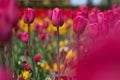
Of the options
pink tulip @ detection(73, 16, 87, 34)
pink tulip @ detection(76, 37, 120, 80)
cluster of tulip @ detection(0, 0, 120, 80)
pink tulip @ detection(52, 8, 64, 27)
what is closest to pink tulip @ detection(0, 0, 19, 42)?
cluster of tulip @ detection(0, 0, 120, 80)

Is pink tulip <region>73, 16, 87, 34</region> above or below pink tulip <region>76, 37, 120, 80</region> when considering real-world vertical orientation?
below

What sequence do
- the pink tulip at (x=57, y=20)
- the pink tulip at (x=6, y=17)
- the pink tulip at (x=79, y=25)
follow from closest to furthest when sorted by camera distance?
the pink tulip at (x=6, y=17) < the pink tulip at (x=79, y=25) < the pink tulip at (x=57, y=20)

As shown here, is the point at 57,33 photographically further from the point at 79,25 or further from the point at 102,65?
the point at 102,65

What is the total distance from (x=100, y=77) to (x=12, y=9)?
1.81 feet

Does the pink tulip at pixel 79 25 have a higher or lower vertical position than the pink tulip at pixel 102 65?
lower

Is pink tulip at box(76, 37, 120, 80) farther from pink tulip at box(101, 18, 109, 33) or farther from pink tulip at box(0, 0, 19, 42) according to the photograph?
pink tulip at box(101, 18, 109, 33)

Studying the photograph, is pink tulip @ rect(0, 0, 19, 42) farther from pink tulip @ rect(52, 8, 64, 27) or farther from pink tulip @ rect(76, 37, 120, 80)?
pink tulip @ rect(52, 8, 64, 27)

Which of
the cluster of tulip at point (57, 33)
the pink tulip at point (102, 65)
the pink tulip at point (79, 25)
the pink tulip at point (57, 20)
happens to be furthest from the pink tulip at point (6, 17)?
the pink tulip at point (57, 20)

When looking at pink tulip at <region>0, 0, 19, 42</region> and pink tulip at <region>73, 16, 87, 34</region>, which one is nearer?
pink tulip at <region>0, 0, 19, 42</region>

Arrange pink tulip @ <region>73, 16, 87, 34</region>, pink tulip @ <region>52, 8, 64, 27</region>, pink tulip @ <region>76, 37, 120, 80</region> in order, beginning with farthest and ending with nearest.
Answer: pink tulip @ <region>52, 8, 64, 27</region>
pink tulip @ <region>73, 16, 87, 34</region>
pink tulip @ <region>76, 37, 120, 80</region>

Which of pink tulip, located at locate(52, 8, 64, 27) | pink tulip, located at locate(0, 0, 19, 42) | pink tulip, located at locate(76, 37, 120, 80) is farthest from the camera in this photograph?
pink tulip, located at locate(52, 8, 64, 27)

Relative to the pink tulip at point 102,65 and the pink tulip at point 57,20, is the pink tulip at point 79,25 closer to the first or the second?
the pink tulip at point 57,20

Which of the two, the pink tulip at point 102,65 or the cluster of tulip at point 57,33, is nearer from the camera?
the pink tulip at point 102,65

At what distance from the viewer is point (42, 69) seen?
7.58ft
